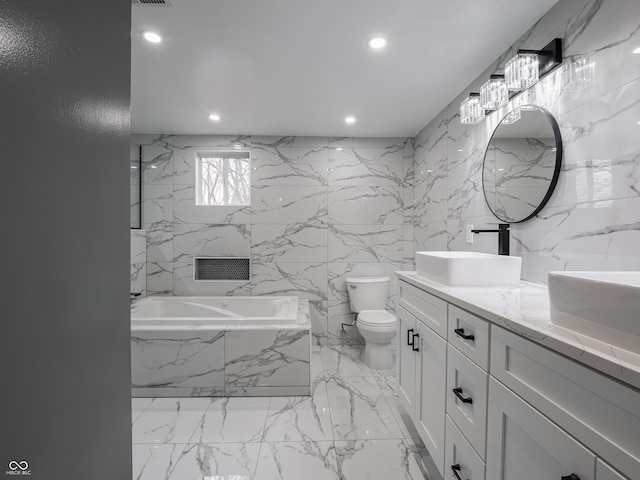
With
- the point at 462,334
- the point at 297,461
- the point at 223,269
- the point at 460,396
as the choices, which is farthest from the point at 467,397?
the point at 223,269

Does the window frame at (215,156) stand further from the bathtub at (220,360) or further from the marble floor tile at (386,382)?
the marble floor tile at (386,382)

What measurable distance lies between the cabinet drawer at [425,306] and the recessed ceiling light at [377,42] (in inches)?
56.6

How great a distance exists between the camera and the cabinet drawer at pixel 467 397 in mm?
1061

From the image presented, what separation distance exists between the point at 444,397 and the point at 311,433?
3.09 feet

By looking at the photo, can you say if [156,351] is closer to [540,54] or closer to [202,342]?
[202,342]

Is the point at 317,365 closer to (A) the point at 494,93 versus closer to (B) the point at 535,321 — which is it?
(B) the point at 535,321

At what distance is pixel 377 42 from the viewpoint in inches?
69.3

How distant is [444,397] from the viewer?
1361 mm

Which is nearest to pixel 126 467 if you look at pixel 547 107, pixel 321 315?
pixel 547 107

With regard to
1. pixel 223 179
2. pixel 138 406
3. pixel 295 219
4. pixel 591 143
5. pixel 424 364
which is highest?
pixel 223 179

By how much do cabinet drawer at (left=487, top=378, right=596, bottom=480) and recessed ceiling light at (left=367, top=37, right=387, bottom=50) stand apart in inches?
70.3

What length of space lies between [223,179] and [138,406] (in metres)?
2.35

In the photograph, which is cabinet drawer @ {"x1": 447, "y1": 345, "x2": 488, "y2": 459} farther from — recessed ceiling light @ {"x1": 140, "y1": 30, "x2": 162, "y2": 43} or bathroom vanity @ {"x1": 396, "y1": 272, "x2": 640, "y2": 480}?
recessed ceiling light @ {"x1": 140, "y1": 30, "x2": 162, "y2": 43}

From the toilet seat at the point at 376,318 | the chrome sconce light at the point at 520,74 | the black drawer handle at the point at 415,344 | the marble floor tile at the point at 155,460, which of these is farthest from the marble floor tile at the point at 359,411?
the chrome sconce light at the point at 520,74
